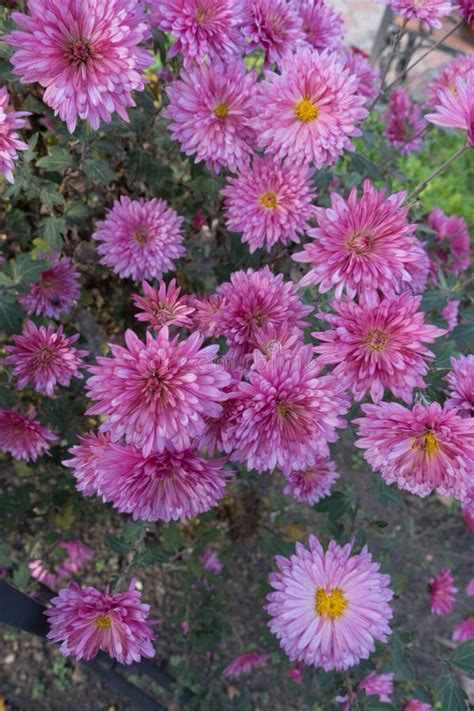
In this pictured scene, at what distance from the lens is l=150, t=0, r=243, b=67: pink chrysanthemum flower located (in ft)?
3.44

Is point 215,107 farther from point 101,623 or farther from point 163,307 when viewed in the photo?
point 101,623

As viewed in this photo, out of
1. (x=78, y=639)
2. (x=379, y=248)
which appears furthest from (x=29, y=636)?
(x=379, y=248)

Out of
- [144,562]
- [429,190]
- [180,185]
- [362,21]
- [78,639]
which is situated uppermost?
[362,21]

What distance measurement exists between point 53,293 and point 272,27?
71cm

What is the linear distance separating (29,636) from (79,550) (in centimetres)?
39

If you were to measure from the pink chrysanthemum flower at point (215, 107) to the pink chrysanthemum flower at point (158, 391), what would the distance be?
0.52 metres

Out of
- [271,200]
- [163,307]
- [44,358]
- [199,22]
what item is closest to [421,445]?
[163,307]

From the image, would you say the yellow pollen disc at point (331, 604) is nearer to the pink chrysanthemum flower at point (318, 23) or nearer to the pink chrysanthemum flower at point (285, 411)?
the pink chrysanthemum flower at point (285, 411)

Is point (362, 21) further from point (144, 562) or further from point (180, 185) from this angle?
point (144, 562)

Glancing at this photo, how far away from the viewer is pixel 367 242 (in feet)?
2.89

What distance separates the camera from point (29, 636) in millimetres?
1903

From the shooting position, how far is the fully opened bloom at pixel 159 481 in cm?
82

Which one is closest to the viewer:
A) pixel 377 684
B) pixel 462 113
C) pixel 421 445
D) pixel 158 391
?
pixel 158 391

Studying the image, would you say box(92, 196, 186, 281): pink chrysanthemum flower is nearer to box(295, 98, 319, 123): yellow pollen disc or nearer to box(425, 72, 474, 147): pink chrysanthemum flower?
box(295, 98, 319, 123): yellow pollen disc
